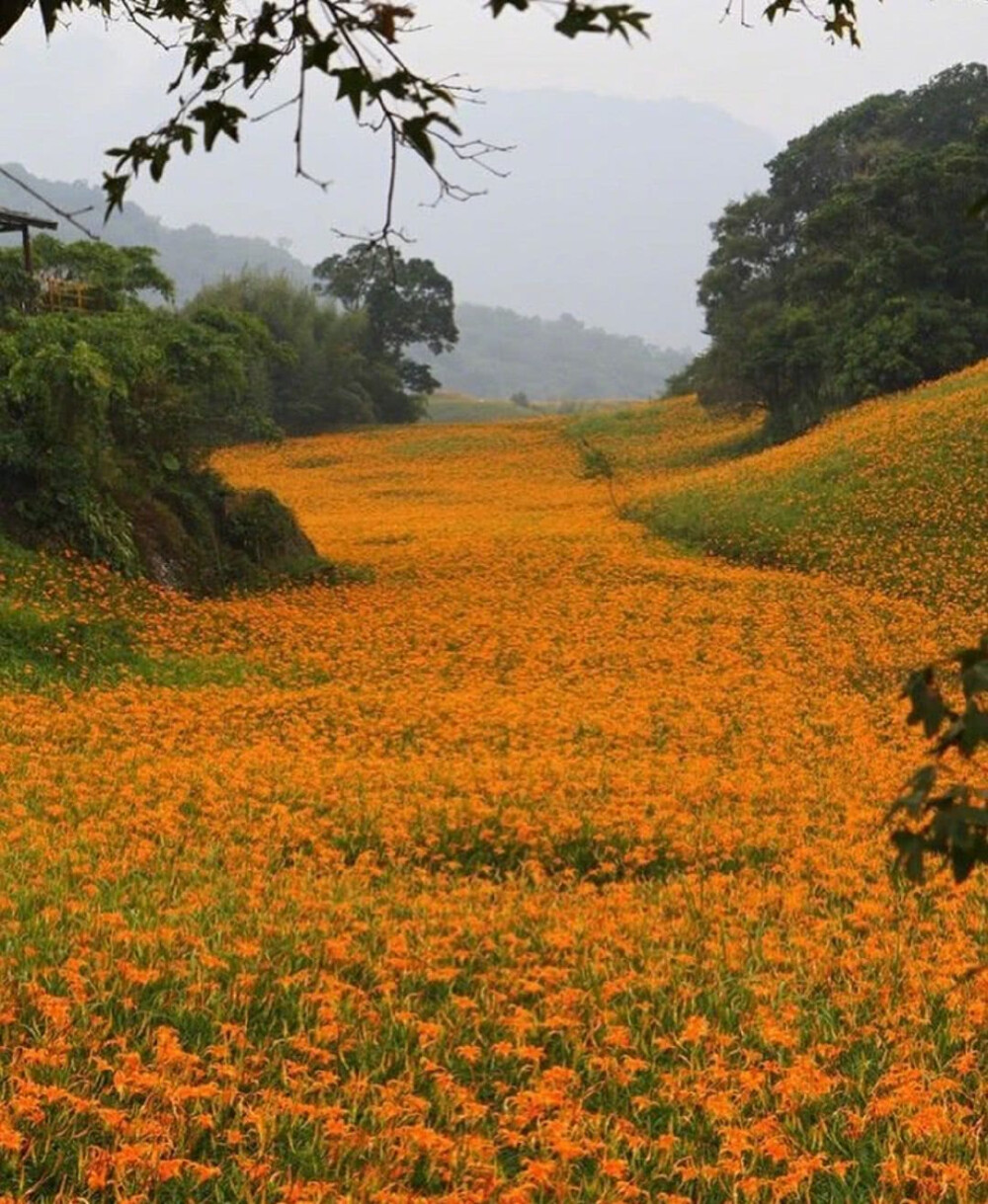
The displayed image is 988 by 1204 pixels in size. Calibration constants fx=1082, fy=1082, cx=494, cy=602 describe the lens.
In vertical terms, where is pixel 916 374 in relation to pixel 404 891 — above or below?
above

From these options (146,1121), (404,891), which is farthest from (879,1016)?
(146,1121)

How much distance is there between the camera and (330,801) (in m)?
8.92

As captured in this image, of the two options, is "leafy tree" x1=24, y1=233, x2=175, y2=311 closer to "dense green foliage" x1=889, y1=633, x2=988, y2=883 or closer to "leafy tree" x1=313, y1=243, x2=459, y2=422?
"dense green foliage" x1=889, y1=633, x2=988, y2=883

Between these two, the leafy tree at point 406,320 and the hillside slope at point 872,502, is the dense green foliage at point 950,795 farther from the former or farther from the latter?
the leafy tree at point 406,320

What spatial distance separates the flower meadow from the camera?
4113 millimetres

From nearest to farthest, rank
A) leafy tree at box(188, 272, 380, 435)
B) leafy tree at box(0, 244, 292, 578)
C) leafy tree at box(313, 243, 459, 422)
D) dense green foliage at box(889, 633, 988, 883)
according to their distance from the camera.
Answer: dense green foliage at box(889, 633, 988, 883), leafy tree at box(0, 244, 292, 578), leafy tree at box(188, 272, 380, 435), leafy tree at box(313, 243, 459, 422)

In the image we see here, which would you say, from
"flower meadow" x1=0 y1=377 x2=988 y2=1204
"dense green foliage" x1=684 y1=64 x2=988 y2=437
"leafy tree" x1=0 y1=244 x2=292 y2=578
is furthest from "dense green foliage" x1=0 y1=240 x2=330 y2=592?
"dense green foliage" x1=684 y1=64 x2=988 y2=437

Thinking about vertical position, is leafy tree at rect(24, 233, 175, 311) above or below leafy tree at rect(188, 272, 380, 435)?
below

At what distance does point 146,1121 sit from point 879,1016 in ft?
11.7

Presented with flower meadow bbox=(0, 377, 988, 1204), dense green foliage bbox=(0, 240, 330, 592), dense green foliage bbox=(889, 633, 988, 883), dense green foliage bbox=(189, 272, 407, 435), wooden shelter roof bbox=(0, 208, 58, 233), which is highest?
dense green foliage bbox=(189, 272, 407, 435)

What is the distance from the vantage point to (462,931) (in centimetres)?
632

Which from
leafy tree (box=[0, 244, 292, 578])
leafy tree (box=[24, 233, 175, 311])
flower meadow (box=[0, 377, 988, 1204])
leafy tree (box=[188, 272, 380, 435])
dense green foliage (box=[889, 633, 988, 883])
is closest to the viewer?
dense green foliage (box=[889, 633, 988, 883])

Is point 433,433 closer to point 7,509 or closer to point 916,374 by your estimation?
point 916,374

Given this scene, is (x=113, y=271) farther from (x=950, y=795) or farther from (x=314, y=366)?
(x=314, y=366)
